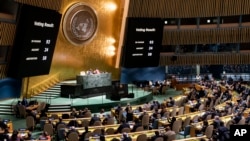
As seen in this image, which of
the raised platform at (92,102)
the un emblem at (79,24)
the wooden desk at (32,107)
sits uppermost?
the un emblem at (79,24)

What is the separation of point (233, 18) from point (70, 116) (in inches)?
822

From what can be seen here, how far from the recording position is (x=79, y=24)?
27.3 meters

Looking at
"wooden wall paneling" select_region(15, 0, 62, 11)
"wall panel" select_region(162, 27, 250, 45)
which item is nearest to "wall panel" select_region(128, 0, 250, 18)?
"wall panel" select_region(162, 27, 250, 45)

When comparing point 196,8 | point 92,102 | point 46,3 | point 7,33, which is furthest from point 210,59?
point 7,33

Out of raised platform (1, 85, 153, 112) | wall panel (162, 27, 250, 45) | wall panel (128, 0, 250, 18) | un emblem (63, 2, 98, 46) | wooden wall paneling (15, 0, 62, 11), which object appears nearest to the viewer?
wooden wall paneling (15, 0, 62, 11)

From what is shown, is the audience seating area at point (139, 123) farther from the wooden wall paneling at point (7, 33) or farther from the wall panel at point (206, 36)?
the wall panel at point (206, 36)

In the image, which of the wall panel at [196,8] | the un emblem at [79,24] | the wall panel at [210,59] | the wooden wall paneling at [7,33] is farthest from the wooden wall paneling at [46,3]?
the wall panel at [210,59]

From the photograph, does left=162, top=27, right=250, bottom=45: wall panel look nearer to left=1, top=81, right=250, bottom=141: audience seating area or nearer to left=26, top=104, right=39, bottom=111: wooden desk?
left=1, top=81, right=250, bottom=141: audience seating area

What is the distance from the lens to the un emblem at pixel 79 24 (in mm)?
26475

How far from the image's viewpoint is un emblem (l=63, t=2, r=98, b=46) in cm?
2648

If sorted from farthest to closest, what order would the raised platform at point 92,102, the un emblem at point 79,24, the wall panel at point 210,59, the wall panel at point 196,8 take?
the wall panel at point 210,59 → the wall panel at point 196,8 → the un emblem at point 79,24 → the raised platform at point 92,102

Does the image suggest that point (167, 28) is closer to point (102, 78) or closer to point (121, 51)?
point (121, 51)

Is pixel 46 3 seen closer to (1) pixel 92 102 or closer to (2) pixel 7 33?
(2) pixel 7 33

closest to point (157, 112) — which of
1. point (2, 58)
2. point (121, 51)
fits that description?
point (2, 58)
